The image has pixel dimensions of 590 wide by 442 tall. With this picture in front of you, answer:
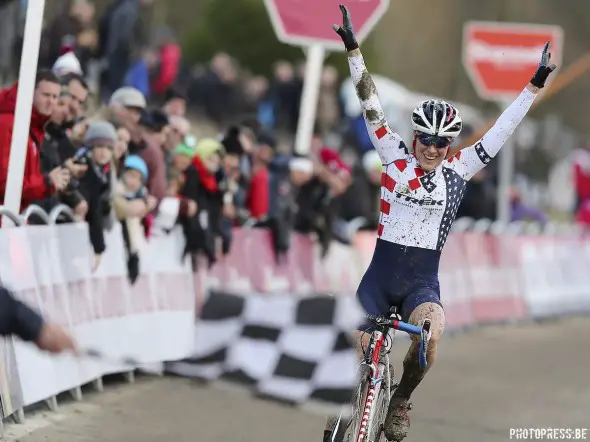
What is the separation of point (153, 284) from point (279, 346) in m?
1.43

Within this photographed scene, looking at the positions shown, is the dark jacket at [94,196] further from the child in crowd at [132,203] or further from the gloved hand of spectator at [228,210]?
the gloved hand of spectator at [228,210]

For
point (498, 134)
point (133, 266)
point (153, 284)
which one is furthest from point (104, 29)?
point (498, 134)

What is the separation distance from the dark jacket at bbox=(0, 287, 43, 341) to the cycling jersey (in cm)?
285

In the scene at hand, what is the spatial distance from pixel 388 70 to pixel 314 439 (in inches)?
1300

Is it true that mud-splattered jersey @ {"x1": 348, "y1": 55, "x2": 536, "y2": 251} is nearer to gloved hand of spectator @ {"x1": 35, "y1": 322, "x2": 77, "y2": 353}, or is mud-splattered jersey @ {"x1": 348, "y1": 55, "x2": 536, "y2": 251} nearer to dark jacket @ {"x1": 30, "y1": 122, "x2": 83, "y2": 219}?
dark jacket @ {"x1": 30, "y1": 122, "x2": 83, "y2": 219}

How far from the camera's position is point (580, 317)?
2105 cm

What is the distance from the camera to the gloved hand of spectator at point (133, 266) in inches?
430

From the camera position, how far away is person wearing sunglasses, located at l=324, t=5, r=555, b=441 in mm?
7859

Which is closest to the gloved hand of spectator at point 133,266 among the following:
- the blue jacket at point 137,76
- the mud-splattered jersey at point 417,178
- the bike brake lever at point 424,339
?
the mud-splattered jersey at point 417,178

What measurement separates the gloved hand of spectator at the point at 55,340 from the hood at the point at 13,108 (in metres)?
4.66

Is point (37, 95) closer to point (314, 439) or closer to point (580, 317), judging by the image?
point (314, 439)

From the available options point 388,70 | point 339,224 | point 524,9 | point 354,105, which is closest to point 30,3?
point 339,224

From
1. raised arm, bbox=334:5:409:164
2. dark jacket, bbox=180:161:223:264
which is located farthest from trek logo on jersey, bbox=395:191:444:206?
dark jacket, bbox=180:161:223:264

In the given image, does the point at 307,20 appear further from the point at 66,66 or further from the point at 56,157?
the point at 56,157
